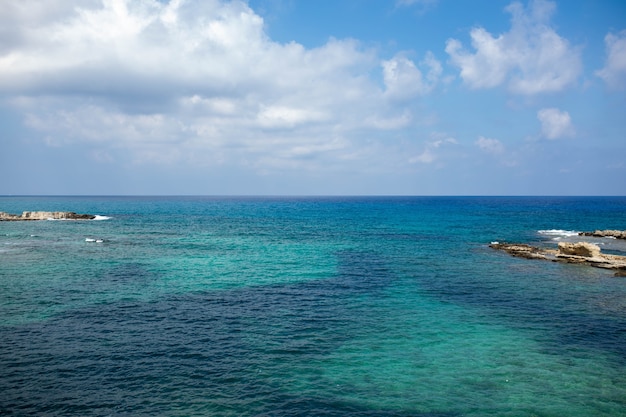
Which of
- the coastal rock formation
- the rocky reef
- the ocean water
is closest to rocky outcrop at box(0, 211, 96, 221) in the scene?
the ocean water

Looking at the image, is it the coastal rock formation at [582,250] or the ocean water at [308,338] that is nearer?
the ocean water at [308,338]

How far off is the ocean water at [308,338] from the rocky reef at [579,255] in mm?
3711

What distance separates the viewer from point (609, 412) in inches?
731

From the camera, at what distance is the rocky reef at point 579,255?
53566mm

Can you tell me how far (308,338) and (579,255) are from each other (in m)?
49.4

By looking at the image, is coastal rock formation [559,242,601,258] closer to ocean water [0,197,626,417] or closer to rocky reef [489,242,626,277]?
rocky reef [489,242,626,277]

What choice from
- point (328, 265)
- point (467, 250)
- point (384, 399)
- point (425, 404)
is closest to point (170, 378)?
point (384, 399)

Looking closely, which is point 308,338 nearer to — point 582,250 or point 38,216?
point 582,250

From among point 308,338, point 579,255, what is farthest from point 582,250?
point 308,338

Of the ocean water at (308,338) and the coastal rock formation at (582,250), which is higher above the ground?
the coastal rock formation at (582,250)

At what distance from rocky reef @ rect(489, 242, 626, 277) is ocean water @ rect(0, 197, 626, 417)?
3.71 meters

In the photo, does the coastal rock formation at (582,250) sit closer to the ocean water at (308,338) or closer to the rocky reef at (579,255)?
the rocky reef at (579,255)

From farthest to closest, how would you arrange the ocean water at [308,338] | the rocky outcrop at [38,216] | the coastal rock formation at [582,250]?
the rocky outcrop at [38,216]
the coastal rock formation at [582,250]
the ocean water at [308,338]

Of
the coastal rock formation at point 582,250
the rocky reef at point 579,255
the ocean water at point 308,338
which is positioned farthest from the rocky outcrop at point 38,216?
the coastal rock formation at point 582,250
